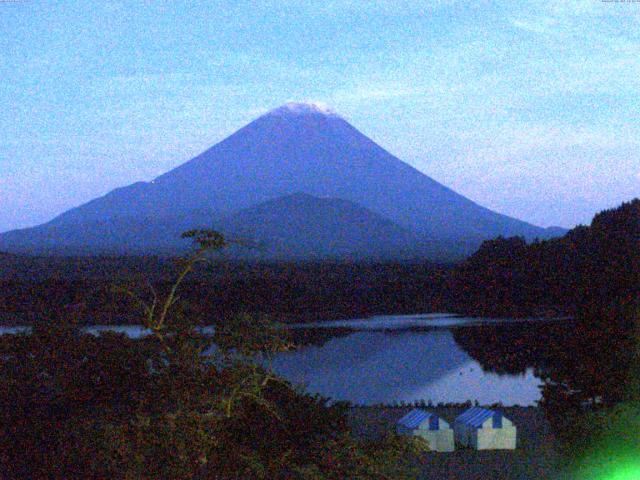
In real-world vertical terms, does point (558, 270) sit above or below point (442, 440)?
above

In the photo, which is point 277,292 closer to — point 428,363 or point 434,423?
point 428,363

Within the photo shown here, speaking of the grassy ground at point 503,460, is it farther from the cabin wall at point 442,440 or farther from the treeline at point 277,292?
the treeline at point 277,292

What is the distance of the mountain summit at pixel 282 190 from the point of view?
405ft

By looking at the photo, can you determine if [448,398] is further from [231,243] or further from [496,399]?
[231,243]

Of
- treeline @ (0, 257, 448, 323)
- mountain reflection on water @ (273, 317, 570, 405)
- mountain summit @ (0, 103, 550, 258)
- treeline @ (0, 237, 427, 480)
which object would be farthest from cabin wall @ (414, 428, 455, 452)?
mountain summit @ (0, 103, 550, 258)

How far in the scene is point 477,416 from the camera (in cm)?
1309

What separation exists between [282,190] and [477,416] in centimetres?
12152

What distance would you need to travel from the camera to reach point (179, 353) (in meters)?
6.04

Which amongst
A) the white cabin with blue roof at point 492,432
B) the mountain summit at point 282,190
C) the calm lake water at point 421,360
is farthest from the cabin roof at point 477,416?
the mountain summit at point 282,190

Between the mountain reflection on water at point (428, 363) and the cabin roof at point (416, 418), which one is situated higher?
the cabin roof at point (416, 418)

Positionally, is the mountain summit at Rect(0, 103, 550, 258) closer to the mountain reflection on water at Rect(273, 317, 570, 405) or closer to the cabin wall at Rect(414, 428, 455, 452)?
the mountain reflection on water at Rect(273, 317, 570, 405)

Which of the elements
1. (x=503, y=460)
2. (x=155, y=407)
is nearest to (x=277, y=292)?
(x=503, y=460)

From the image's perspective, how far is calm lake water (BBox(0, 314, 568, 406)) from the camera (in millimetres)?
21484

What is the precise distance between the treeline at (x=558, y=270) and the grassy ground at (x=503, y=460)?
658 inches
